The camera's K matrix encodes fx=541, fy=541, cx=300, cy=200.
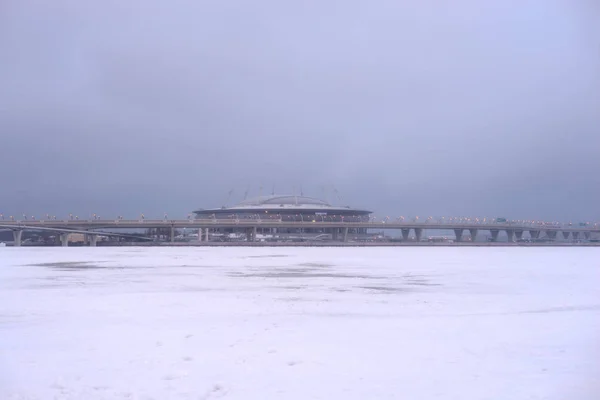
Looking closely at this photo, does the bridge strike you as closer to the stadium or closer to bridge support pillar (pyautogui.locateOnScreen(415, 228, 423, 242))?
bridge support pillar (pyautogui.locateOnScreen(415, 228, 423, 242))

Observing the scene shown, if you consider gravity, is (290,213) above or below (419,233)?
above

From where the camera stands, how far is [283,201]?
175 meters

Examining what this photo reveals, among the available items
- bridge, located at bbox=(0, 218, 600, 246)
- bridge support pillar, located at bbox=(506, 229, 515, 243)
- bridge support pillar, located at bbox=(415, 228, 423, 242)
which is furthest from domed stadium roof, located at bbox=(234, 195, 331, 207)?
bridge support pillar, located at bbox=(506, 229, 515, 243)

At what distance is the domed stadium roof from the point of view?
17362cm

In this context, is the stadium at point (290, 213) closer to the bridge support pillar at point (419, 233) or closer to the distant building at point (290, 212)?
the distant building at point (290, 212)
